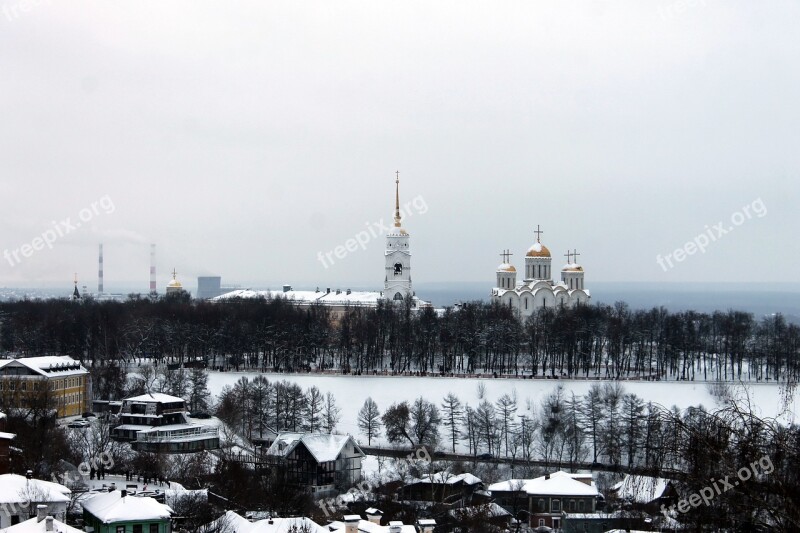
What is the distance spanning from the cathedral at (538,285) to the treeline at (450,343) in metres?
8.13

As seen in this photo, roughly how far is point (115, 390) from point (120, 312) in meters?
21.7

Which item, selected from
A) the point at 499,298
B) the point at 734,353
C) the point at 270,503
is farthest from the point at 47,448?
the point at 499,298

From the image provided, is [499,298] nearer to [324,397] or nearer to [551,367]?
[551,367]

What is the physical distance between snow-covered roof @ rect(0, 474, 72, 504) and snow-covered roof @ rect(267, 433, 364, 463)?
12288 mm

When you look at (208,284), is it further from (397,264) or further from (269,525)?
(269,525)

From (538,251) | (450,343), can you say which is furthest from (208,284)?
(450,343)

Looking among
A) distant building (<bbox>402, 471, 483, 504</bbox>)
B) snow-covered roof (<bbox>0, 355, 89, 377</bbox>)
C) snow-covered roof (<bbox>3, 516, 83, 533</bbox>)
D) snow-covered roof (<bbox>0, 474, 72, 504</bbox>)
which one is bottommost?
distant building (<bbox>402, 471, 483, 504</bbox>)

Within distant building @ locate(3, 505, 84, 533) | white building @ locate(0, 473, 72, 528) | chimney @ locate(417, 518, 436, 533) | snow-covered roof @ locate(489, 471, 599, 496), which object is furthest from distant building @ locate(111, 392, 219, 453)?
chimney @ locate(417, 518, 436, 533)

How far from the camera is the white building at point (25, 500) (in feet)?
74.9

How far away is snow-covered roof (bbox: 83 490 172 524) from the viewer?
76.1 ft

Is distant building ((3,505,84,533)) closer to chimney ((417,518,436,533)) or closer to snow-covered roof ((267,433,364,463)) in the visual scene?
chimney ((417,518,436,533))

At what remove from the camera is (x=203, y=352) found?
57719 millimetres

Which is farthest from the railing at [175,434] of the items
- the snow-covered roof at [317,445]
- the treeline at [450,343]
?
the treeline at [450,343]

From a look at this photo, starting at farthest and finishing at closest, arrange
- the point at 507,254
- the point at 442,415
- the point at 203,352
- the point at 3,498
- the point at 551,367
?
the point at 507,254 → the point at 203,352 → the point at 551,367 → the point at 442,415 → the point at 3,498
